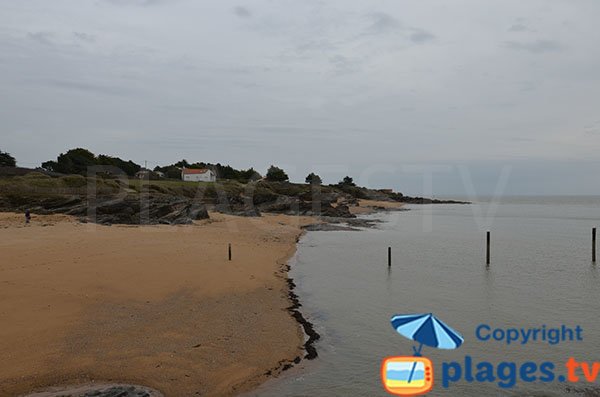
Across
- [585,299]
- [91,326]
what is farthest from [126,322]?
[585,299]

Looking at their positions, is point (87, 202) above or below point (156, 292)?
above

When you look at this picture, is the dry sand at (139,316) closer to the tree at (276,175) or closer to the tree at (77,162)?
the tree at (77,162)

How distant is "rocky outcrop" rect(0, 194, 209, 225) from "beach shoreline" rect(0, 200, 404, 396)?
10850 millimetres

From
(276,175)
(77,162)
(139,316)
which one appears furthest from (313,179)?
(139,316)

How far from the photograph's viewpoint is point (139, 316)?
43.9ft

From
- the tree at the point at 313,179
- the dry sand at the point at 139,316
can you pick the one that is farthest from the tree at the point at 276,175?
the dry sand at the point at 139,316

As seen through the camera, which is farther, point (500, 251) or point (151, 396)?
point (500, 251)

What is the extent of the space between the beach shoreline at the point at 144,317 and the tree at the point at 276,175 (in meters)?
106

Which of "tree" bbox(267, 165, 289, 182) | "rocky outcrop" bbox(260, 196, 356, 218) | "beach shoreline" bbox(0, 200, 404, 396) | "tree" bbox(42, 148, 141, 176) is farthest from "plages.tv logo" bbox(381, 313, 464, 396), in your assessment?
"tree" bbox(267, 165, 289, 182)

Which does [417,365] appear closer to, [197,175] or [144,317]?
[144,317]

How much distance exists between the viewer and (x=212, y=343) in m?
11.5

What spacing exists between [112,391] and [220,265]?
45.4ft

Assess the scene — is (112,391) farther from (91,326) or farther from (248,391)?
(91,326)

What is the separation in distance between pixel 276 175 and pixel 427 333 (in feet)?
414
